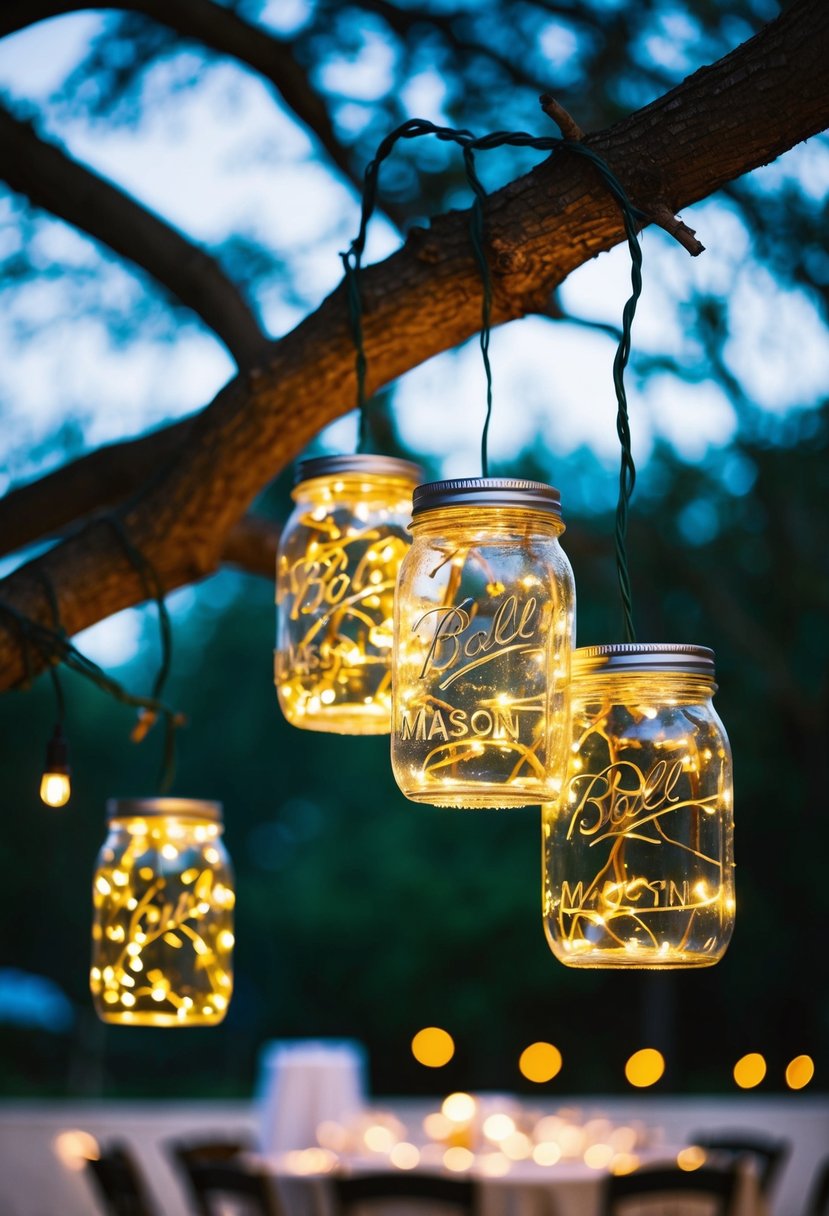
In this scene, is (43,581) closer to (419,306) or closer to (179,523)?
(179,523)

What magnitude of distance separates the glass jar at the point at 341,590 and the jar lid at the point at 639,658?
1.15 ft

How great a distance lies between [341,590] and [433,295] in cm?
34

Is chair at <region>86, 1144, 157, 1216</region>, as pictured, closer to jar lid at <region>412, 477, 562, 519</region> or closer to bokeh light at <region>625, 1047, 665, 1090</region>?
jar lid at <region>412, 477, 562, 519</region>

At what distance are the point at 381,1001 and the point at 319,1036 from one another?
70cm

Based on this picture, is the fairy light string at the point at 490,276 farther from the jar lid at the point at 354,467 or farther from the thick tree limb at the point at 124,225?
the thick tree limb at the point at 124,225

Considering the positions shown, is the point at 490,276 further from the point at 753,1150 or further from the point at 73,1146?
the point at 73,1146

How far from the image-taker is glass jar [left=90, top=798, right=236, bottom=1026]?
1512mm

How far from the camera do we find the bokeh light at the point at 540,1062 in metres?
10.8

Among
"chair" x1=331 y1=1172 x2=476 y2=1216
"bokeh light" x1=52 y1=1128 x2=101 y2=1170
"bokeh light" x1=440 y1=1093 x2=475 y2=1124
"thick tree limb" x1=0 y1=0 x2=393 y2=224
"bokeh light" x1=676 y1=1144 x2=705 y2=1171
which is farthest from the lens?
"bokeh light" x1=52 y1=1128 x2=101 y2=1170

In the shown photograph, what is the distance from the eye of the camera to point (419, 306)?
1.52m

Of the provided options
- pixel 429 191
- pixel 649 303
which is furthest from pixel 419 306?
pixel 649 303

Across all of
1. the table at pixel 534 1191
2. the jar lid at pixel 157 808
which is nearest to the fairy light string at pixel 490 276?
the jar lid at pixel 157 808

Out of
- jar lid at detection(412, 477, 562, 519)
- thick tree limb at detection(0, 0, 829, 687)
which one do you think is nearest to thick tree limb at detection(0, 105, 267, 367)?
thick tree limb at detection(0, 0, 829, 687)

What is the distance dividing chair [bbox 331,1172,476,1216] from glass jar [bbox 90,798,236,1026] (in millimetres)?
2109
